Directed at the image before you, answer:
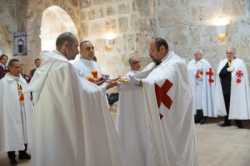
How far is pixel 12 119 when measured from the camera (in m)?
4.78

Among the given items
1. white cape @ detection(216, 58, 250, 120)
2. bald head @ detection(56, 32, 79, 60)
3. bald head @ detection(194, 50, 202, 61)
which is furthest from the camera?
bald head @ detection(194, 50, 202, 61)

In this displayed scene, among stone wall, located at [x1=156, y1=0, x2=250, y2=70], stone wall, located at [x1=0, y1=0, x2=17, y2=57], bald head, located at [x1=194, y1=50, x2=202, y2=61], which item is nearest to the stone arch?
stone wall, located at [x1=0, y1=0, x2=17, y2=57]

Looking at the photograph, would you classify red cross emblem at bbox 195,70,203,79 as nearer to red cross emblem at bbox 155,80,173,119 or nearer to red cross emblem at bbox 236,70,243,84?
red cross emblem at bbox 236,70,243,84

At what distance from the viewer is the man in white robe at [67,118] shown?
2.78 meters

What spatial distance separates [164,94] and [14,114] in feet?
8.59

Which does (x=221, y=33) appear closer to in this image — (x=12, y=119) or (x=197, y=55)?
(x=197, y=55)

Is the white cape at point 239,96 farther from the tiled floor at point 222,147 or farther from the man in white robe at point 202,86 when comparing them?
the man in white robe at point 202,86

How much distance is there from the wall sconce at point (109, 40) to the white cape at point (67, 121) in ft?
19.2

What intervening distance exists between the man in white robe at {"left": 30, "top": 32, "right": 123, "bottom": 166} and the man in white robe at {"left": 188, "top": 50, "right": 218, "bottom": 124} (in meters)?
4.66

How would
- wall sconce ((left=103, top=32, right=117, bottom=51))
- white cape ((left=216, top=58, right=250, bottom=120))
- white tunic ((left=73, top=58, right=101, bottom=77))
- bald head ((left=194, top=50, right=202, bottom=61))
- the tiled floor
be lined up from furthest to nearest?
wall sconce ((left=103, top=32, right=117, bottom=51)) → bald head ((left=194, top=50, right=202, bottom=61)) → white cape ((left=216, top=58, right=250, bottom=120)) → white tunic ((left=73, top=58, right=101, bottom=77)) → the tiled floor

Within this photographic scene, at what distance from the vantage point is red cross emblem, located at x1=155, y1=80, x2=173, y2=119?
329 centimetres

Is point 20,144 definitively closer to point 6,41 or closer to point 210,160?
point 210,160

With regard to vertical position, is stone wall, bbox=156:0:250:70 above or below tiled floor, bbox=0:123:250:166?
above

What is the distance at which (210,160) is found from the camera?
169 inches
